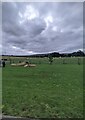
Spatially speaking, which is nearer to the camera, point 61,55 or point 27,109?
point 27,109

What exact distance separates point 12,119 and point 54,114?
1.01 meters

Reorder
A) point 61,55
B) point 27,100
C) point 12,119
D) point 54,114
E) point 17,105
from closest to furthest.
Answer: point 12,119
point 54,114
point 17,105
point 27,100
point 61,55

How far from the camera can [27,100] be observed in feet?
21.0

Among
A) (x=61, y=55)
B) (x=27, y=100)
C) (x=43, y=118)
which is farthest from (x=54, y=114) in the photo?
(x=61, y=55)

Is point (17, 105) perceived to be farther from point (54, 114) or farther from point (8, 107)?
point (54, 114)

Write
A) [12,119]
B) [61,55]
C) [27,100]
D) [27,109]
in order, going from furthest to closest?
[61,55]
[27,100]
[27,109]
[12,119]

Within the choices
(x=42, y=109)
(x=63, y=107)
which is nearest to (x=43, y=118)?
(x=42, y=109)

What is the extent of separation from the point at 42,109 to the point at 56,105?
628mm

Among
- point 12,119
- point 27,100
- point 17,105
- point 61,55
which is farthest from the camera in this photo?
point 61,55

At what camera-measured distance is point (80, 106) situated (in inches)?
227

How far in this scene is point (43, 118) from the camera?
15.3ft

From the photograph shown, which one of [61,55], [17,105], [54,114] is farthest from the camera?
[61,55]

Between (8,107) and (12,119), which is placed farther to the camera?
(8,107)

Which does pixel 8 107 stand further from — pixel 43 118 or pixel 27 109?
pixel 43 118
